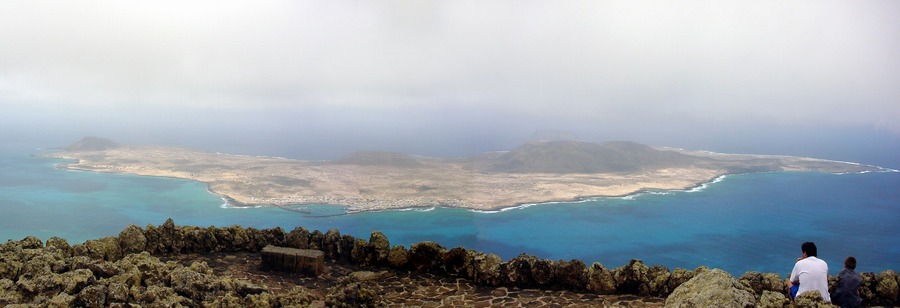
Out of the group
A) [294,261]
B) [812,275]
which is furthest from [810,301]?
[294,261]

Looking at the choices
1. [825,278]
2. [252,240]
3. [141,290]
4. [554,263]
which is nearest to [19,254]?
[141,290]

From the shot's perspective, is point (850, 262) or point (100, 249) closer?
point (850, 262)

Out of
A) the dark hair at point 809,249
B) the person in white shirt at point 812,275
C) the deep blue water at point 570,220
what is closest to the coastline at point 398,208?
the deep blue water at point 570,220

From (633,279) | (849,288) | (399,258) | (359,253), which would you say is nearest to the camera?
(849,288)

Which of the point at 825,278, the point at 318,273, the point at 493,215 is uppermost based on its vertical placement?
the point at 825,278

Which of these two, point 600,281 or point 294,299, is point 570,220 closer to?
point 600,281

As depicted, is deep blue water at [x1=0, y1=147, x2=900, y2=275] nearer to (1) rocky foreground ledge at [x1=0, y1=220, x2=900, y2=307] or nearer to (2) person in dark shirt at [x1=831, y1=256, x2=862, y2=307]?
(1) rocky foreground ledge at [x1=0, y1=220, x2=900, y2=307]

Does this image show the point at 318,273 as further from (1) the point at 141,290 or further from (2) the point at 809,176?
(2) the point at 809,176
